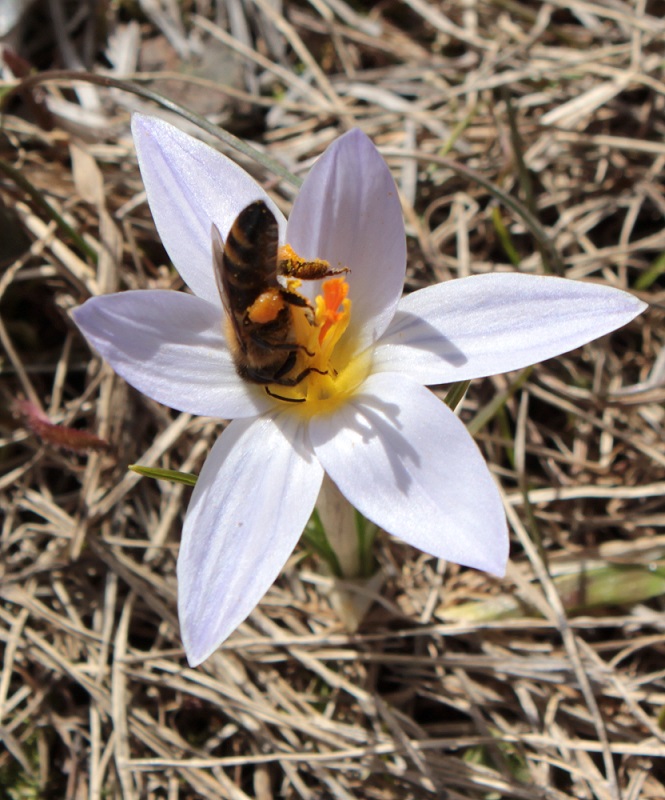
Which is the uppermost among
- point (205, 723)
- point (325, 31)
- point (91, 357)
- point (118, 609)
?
point (325, 31)

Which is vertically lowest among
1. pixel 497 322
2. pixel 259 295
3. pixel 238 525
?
pixel 238 525

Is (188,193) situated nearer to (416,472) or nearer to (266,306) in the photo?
(266,306)

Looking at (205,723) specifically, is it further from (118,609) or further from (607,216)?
(607,216)

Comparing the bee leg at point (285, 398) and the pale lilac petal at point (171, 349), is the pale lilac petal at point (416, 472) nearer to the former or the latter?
the bee leg at point (285, 398)

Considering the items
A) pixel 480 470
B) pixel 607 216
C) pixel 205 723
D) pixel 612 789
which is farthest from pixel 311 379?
pixel 607 216

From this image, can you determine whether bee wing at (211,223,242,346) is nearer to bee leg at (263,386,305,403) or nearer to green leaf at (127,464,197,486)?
bee leg at (263,386,305,403)

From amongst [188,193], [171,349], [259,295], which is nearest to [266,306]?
[259,295]

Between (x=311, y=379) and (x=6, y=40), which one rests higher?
(x=6, y=40)
